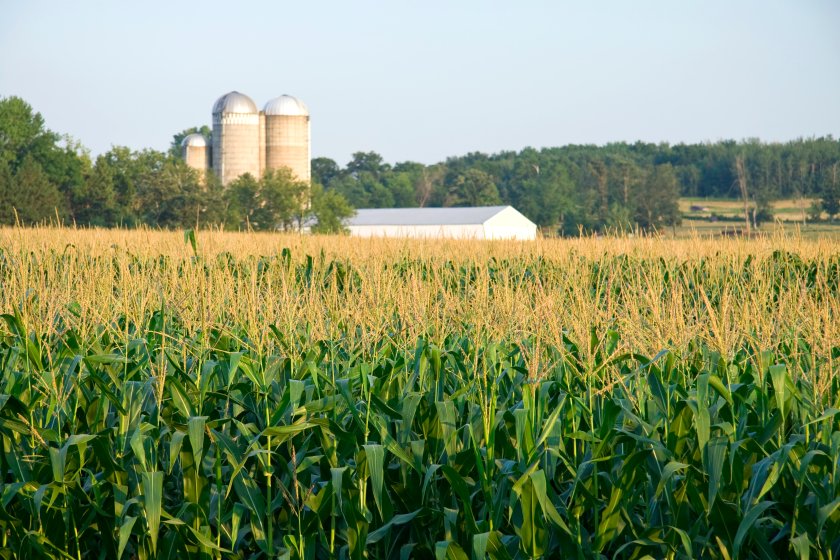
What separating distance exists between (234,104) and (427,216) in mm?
18150

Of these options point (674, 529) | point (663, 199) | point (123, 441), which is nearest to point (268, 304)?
point (123, 441)

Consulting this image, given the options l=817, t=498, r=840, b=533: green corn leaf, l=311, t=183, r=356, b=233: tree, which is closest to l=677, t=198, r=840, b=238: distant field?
l=311, t=183, r=356, b=233: tree

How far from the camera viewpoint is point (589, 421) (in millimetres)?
4500

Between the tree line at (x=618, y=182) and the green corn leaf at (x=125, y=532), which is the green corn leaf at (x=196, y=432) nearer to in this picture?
the green corn leaf at (x=125, y=532)

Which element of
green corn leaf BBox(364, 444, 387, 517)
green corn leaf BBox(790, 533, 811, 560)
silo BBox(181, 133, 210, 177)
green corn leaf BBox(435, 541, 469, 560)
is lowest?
green corn leaf BBox(435, 541, 469, 560)

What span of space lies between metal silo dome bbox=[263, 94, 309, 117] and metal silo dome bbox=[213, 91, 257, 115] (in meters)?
1.24

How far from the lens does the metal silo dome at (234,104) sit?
221ft

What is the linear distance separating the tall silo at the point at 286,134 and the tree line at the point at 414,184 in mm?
3515

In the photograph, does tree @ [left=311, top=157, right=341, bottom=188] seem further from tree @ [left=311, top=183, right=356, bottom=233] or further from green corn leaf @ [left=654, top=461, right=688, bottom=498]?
green corn leaf @ [left=654, top=461, right=688, bottom=498]

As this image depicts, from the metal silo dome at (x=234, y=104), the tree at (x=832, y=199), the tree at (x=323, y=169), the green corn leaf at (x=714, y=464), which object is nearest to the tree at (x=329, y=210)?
the metal silo dome at (x=234, y=104)

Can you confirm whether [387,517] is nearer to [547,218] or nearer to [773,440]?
[773,440]

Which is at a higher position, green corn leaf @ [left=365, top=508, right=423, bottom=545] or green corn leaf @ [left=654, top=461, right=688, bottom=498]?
green corn leaf @ [left=654, top=461, right=688, bottom=498]

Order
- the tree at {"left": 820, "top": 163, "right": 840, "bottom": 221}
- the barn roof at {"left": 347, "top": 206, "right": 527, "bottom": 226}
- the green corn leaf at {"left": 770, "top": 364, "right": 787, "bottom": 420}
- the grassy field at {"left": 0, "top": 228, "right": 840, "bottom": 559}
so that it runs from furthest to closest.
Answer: the barn roof at {"left": 347, "top": 206, "right": 527, "bottom": 226}
the tree at {"left": 820, "top": 163, "right": 840, "bottom": 221}
the green corn leaf at {"left": 770, "top": 364, "right": 787, "bottom": 420}
the grassy field at {"left": 0, "top": 228, "right": 840, "bottom": 559}

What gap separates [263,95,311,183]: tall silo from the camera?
68.4 meters
